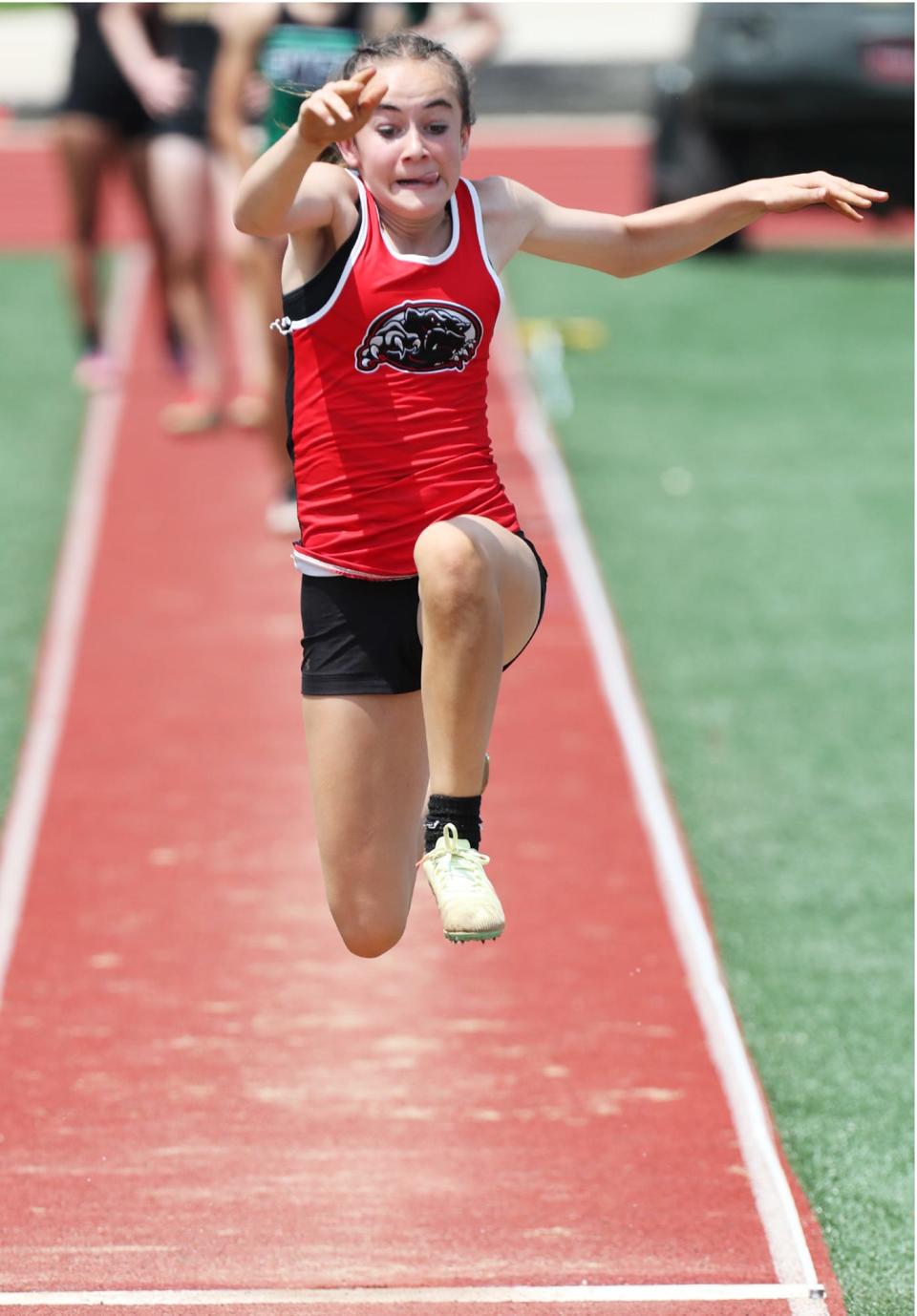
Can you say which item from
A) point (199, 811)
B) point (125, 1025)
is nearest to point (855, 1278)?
point (125, 1025)

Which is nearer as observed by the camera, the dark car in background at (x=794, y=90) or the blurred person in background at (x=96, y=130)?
the blurred person in background at (x=96, y=130)

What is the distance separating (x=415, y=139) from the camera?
4.14 meters

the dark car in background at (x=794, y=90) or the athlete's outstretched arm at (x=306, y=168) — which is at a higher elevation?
the athlete's outstretched arm at (x=306, y=168)

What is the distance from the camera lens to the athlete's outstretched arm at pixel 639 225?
4418mm

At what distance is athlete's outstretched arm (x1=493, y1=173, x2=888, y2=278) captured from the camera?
4.42 metres

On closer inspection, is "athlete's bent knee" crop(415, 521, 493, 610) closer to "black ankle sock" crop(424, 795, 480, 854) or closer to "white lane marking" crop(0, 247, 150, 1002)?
"black ankle sock" crop(424, 795, 480, 854)

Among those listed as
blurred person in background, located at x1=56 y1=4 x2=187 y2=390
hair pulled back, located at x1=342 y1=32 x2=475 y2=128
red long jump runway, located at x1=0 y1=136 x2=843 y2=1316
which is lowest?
red long jump runway, located at x1=0 y1=136 x2=843 y2=1316

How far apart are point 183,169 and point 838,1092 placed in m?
6.08

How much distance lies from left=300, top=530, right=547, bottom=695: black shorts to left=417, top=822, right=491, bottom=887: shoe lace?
1.41 ft

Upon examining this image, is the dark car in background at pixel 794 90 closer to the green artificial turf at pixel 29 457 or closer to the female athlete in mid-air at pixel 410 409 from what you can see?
the green artificial turf at pixel 29 457

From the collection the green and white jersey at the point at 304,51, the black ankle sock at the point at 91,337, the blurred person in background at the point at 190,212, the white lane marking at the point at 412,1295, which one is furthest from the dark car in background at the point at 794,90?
the white lane marking at the point at 412,1295

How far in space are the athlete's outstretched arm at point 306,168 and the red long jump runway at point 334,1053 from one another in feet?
8.11

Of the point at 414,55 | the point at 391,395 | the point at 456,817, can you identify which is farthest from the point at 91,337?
the point at 456,817

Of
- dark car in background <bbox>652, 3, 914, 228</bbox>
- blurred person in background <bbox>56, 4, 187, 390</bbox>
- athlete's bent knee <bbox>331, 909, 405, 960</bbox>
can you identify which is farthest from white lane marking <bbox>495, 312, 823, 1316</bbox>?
dark car in background <bbox>652, 3, 914, 228</bbox>
